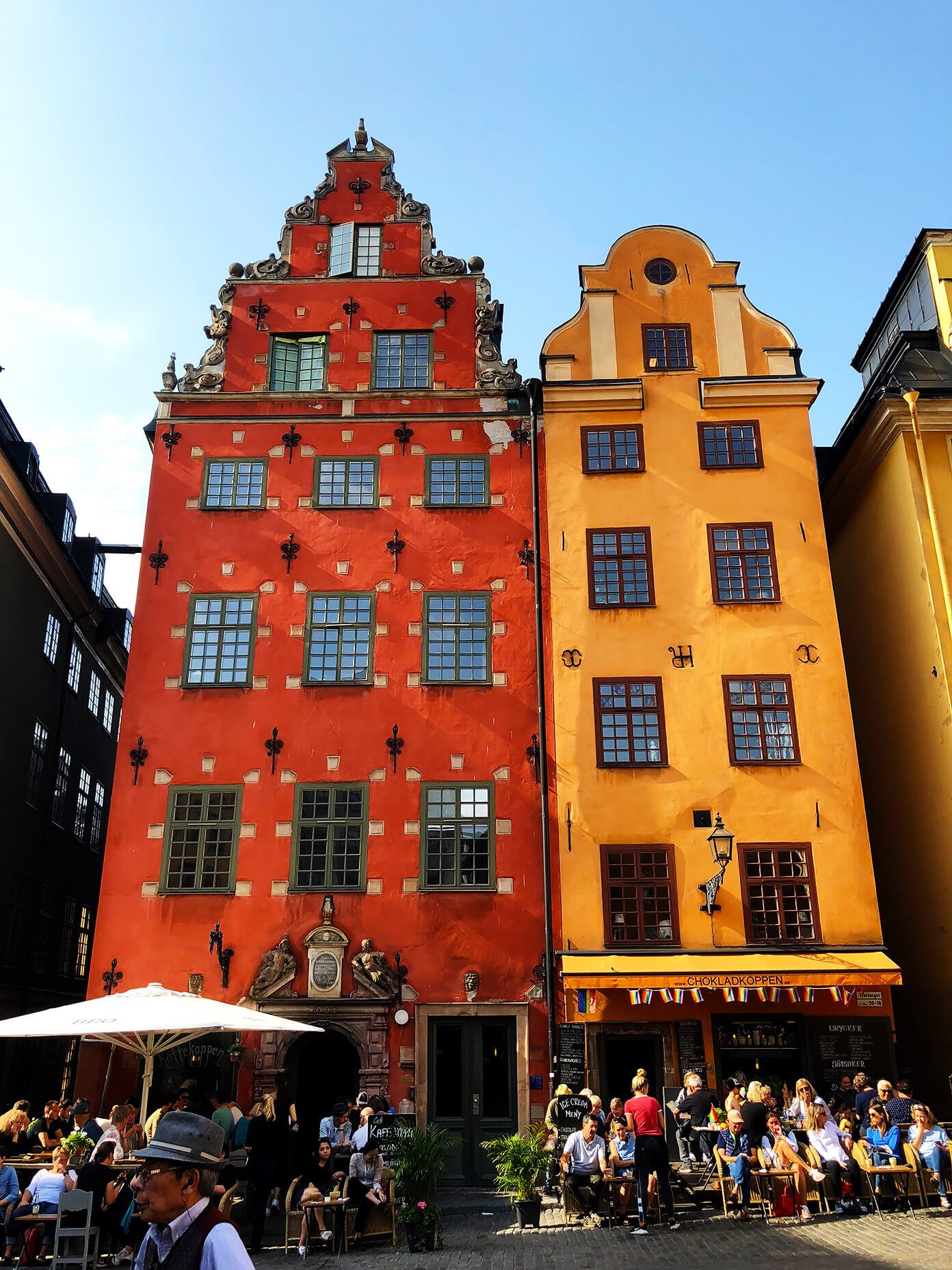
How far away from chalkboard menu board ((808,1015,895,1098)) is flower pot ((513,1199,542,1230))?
6.28 m

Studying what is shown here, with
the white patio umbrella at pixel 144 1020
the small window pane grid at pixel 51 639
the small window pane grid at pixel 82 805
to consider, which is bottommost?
the white patio umbrella at pixel 144 1020

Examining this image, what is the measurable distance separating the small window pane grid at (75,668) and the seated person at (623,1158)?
19014mm

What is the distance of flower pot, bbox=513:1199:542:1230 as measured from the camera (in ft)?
44.1

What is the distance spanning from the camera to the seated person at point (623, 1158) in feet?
44.1

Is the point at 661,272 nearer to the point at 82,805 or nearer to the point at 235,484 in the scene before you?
the point at 235,484

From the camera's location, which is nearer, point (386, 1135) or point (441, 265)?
point (386, 1135)

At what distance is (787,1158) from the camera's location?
1351 centimetres

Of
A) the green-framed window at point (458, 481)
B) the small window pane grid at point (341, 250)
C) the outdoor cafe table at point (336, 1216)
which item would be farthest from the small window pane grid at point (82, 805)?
the outdoor cafe table at point (336, 1216)

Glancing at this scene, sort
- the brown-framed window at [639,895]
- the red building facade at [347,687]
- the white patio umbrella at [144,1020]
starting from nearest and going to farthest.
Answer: the white patio umbrella at [144,1020], the red building facade at [347,687], the brown-framed window at [639,895]

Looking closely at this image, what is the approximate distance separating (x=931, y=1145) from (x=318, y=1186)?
759cm

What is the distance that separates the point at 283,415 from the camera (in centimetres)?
2186

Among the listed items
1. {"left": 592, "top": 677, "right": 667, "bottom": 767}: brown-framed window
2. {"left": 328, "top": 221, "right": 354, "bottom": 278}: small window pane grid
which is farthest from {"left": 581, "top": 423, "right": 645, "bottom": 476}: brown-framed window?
{"left": 328, "top": 221, "right": 354, "bottom": 278}: small window pane grid

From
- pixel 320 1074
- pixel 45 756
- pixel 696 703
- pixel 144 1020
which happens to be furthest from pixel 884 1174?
pixel 45 756

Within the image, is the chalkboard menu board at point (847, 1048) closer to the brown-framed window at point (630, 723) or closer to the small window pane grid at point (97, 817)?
the brown-framed window at point (630, 723)
